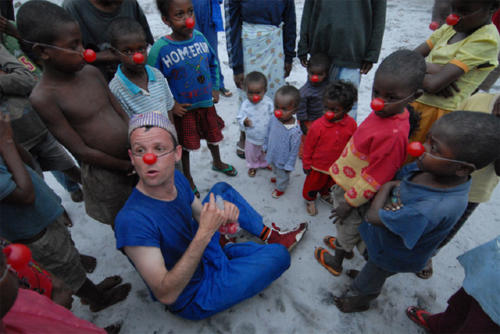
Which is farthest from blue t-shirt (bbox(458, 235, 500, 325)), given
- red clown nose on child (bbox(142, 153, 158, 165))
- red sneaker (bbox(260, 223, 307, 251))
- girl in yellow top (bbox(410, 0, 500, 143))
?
red clown nose on child (bbox(142, 153, 158, 165))

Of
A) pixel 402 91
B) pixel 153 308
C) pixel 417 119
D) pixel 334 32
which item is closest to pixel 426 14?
pixel 334 32

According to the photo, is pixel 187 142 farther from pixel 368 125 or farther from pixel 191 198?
pixel 368 125

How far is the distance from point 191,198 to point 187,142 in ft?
3.77

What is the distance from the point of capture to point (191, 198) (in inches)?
74.5

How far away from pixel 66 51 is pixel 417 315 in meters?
3.04

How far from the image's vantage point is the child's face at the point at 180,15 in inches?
87.2

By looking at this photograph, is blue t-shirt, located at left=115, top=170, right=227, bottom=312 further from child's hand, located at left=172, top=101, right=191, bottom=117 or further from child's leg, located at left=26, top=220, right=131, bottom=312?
child's hand, located at left=172, top=101, right=191, bottom=117

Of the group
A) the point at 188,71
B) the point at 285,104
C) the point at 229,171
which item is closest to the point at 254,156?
the point at 229,171

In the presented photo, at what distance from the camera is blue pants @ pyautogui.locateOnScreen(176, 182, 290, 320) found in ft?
5.86

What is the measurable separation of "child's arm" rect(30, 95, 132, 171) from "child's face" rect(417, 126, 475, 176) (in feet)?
6.49

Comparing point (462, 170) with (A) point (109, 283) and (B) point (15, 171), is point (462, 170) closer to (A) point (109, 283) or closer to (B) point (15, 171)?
(B) point (15, 171)

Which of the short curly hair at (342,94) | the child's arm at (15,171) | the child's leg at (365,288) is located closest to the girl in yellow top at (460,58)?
the short curly hair at (342,94)

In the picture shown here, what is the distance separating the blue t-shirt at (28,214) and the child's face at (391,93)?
6.89 ft

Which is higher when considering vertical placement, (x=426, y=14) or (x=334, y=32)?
(x=334, y=32)
